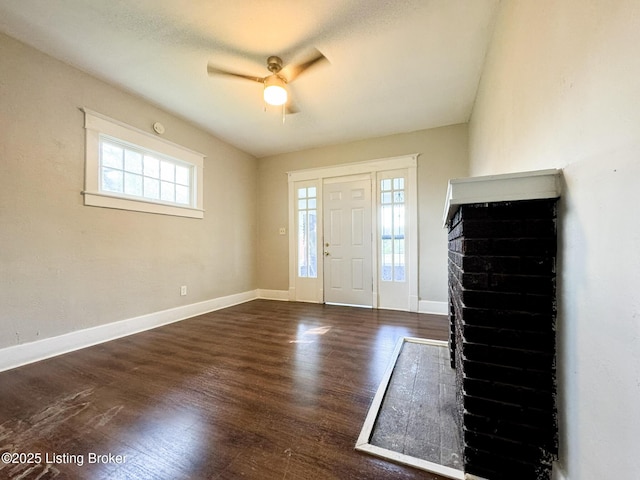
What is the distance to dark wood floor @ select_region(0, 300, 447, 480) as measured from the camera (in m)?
1.10

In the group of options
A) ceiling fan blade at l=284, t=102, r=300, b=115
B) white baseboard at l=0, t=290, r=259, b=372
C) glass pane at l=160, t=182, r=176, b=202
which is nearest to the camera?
white baseboard at l=0, t=290, r=259, b=372

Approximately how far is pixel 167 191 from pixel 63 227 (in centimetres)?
117

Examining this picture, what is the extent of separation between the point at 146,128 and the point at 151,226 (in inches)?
45.2

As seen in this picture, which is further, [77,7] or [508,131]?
[77,7]

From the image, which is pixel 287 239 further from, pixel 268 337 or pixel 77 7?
pixel 77 7

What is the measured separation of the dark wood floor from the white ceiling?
101 inches

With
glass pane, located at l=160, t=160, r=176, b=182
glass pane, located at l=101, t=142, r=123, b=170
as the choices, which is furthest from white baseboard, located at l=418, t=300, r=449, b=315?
glass pane, located at l=101, t=142, r=123, b=170

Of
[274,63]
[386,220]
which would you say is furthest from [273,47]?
[386,220]

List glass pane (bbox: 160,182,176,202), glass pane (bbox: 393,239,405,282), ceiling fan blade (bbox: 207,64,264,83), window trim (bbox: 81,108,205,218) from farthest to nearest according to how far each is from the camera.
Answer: glass pane (bbox: 393,239,405,282), glass pane (bbox: 160,182,176,202), window trim (bbox: 81,108,205,218), ceiling fan blade (bbox: 207,64,264,83)

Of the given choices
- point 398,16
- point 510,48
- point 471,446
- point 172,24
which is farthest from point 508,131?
point 172,24

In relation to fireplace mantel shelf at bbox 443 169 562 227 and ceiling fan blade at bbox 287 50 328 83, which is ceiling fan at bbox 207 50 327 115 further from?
fireplace mantel shelf at bbox 443 169 562 227

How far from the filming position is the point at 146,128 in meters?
3.01

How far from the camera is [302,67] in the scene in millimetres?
2262

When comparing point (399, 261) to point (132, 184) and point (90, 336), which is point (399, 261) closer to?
point (132, 184)
